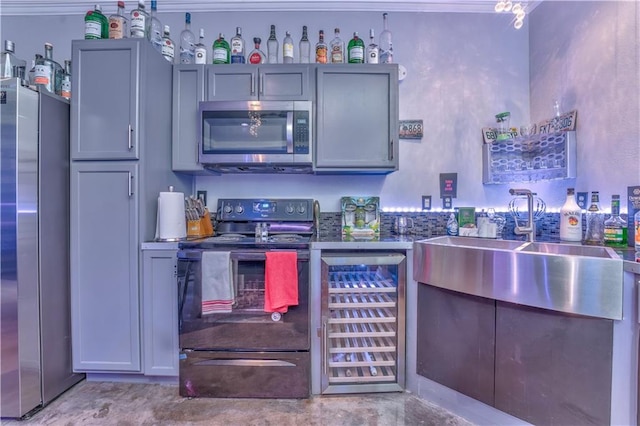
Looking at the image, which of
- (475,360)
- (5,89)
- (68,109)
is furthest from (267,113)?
(475,360)

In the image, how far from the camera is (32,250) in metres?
1.55

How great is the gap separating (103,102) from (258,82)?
100 centimetres

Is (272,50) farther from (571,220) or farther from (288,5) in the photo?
(571,220)

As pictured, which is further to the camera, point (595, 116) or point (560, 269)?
point (595, 116)

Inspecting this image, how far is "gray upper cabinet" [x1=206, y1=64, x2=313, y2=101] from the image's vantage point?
6.48ft

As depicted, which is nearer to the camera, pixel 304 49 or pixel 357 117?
pixel 357 117

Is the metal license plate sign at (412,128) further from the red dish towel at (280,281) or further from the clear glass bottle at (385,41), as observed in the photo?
the red dish towel at (280,281)

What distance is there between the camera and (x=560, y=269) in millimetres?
1208

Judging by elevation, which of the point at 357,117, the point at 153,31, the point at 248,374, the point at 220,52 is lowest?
the point at 248,374

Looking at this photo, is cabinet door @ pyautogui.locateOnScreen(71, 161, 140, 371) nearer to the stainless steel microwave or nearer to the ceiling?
the stainless steel microwave

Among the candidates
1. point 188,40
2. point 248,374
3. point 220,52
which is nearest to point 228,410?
point 248,374

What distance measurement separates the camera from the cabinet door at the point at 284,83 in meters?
1.97

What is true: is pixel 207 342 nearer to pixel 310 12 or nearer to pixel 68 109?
pixel 68 109

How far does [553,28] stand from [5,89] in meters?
3.60
